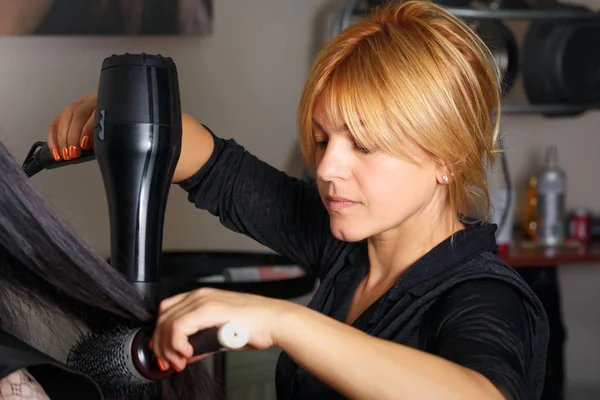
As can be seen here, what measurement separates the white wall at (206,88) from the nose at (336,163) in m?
1.46

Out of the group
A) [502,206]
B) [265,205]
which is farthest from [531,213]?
[265,205]

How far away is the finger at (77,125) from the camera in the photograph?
110cm

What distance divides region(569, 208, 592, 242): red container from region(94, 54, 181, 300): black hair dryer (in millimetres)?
2153

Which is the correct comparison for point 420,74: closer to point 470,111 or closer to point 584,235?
point 470,111

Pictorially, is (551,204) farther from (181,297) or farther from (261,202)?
(181,297)

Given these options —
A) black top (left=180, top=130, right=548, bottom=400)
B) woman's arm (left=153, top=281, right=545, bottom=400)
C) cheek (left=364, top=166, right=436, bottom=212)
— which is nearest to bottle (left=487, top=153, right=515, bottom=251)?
black top (left=180, top=130, right=548, bottom=400)

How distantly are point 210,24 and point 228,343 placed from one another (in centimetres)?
193

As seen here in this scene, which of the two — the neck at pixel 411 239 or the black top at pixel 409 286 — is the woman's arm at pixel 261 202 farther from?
the neck at pixel 411 239

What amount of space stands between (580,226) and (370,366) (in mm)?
2183

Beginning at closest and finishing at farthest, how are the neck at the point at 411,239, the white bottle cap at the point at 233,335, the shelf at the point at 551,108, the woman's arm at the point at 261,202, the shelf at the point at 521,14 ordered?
the white bottle cap at the point at 233,335
the neck at the point at 411,239
the woman's arm at the point at 261,202
the shelf at the point at 521,14
the shelf at the point at 551,108

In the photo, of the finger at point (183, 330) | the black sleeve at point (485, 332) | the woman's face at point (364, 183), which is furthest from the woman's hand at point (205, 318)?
the woman's face at point (364, 183)

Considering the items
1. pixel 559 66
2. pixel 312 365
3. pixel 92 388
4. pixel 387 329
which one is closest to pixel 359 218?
pixel 387 329

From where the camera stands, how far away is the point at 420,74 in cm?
108

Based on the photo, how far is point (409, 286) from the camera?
1144 millimetres
